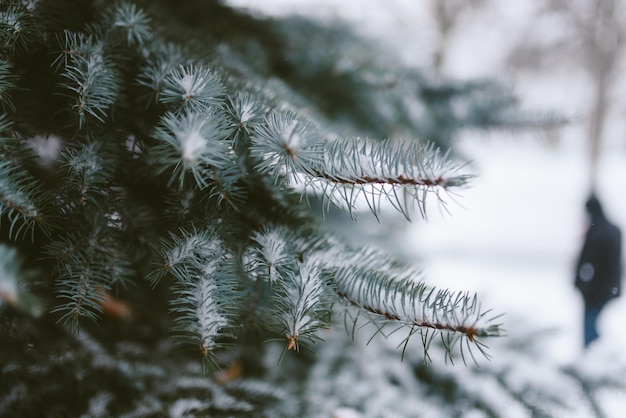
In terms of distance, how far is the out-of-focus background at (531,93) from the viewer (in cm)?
344

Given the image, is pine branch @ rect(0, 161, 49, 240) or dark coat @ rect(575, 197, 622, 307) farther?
dark coat @ rect(575, 197, 622, 307)

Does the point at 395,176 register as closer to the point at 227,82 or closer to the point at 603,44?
the point at 227,82

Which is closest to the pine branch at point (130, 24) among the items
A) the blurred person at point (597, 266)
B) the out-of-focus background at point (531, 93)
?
the out-of-focus background at point (531, 93)

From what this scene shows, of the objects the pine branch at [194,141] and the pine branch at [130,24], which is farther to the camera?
the pine branch at [130,24]

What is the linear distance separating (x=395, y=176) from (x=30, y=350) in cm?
85

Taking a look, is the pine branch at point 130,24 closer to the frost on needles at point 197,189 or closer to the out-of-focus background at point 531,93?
the frost on needles at point 197,189

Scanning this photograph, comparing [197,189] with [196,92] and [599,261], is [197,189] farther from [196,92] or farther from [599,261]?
[599,261]

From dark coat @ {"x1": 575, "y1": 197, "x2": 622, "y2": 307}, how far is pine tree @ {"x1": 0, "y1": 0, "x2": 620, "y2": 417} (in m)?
1.60

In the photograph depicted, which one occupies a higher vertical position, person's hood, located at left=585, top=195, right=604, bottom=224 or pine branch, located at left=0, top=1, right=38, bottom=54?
person's hood, located at left=585, top=195, right=604, bottom=224

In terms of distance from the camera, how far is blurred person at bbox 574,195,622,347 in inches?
88.7

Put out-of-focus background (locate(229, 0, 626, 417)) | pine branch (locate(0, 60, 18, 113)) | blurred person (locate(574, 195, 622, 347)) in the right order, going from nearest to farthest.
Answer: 1. pine branch (locate(0, 60, 18, 113))
2. blurred person (locate(574, 195, 622, 347))
3. out-of-focus background (locate(229, 0, 626, 417))

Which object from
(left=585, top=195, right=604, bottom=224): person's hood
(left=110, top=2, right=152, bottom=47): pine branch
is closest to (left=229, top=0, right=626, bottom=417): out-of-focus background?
(left=585, top=195, right=604, bottom=224): person's hood

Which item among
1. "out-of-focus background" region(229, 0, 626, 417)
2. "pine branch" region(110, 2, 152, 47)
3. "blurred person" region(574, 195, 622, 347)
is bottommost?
"pine branch" region(110, 2, 152, 47)

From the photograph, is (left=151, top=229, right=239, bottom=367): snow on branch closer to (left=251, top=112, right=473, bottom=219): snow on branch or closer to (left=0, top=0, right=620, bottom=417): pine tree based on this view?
(left=0, top=0, right=620, bottom=417): pine tree
